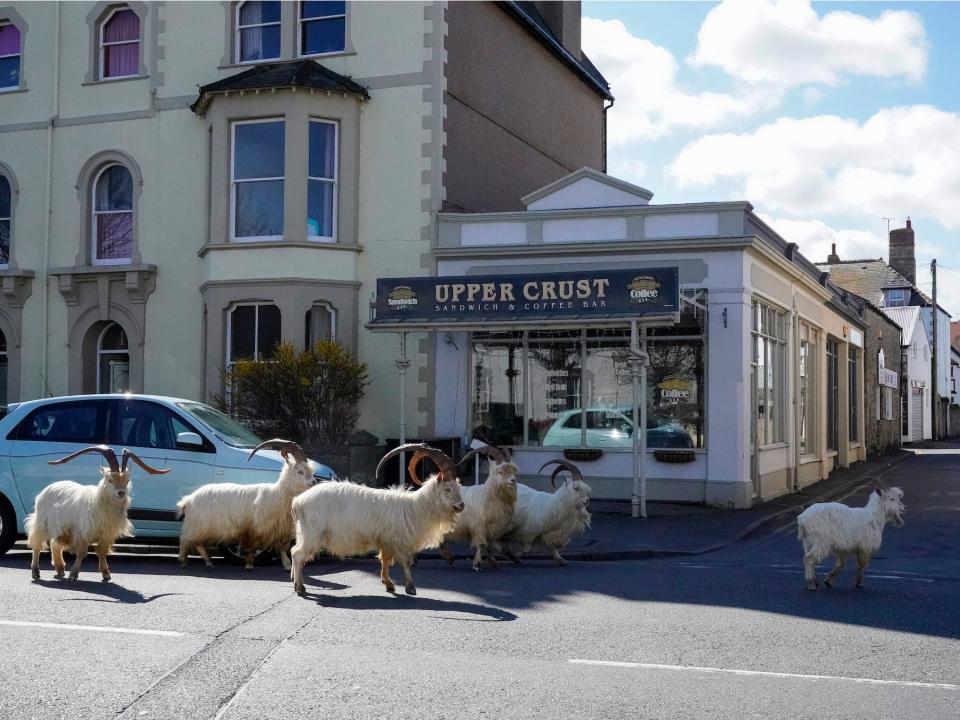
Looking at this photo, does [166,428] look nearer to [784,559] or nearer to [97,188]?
[784,559]

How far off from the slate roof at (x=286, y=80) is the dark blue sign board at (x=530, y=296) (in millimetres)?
4593

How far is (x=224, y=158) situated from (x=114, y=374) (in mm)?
5380

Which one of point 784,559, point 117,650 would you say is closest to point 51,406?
point 117,650

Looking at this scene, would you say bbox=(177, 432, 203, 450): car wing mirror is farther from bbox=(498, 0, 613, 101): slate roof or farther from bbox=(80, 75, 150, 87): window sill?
bbox=(498, 0, 613, 101): slate roof

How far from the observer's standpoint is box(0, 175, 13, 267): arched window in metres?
23.3

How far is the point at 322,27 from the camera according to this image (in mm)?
21203

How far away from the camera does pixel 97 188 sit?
74.2 feet

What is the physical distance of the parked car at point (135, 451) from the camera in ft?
40.0

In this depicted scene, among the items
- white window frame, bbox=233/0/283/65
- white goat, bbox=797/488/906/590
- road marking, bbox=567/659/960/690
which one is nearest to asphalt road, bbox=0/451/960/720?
road marking, bbox=567/659/960/690

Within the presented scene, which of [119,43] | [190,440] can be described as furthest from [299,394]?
[119,43]

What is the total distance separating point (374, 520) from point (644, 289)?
762 centimetres

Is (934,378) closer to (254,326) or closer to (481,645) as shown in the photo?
(254,326)

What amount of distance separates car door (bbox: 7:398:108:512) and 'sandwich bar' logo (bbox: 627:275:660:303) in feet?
25.4

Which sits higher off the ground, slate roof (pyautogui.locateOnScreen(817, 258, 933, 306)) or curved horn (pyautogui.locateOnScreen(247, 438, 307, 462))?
slate roof (pyautogui.locateOnScreen(817, 258, 933, 306))
